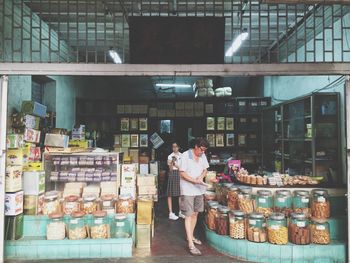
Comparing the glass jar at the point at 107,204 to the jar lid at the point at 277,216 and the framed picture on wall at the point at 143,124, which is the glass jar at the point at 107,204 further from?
the framed picture on wall at the point at 143,124

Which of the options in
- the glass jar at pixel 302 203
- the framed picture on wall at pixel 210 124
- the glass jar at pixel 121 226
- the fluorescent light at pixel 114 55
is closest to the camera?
the glass jar at pixel 121 226

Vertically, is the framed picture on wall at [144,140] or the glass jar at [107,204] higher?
the framed picture on wall at [144,140]

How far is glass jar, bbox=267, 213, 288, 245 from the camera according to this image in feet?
13.8

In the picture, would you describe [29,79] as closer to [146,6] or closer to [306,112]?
[146,6]

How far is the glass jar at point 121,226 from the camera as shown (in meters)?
4.50

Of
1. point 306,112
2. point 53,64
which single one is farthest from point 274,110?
point 53,64

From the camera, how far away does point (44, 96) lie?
743 centimetres

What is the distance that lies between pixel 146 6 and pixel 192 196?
148 inches

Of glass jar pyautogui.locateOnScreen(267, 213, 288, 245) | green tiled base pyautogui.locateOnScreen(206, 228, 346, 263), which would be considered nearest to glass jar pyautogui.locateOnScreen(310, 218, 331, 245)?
green tiled base pyautogui.locateOnScreen(206, 228, 346, 263)

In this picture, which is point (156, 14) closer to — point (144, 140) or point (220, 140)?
point (144, 140)

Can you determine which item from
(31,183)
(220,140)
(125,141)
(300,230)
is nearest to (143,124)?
(125,141)

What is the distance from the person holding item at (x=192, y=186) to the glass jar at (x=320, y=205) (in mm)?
1608

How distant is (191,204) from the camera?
14.8 ft

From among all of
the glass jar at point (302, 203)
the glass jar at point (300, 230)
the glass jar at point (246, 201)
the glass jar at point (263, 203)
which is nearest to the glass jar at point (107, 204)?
the glass jar at point (246, 201)
